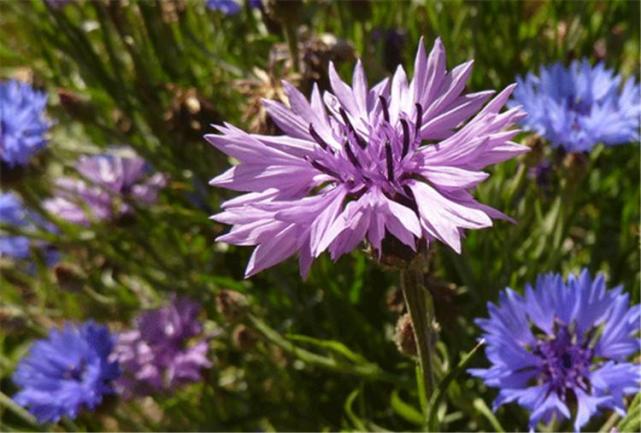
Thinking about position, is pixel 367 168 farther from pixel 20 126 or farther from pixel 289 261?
pixel 20 126

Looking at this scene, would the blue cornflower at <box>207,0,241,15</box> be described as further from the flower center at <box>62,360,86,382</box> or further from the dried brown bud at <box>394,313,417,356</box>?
the dried brown bud at <box>394,313,417,356</box>

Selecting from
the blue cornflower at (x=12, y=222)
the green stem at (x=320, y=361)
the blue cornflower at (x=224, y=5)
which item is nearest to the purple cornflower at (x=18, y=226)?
the blue cornflower at (x=12, y=222)

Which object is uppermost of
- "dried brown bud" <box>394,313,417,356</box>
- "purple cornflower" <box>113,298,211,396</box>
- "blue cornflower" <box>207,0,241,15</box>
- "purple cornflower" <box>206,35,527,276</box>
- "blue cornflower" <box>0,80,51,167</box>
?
"blue cornflower" <box>207,0,241,15</box>

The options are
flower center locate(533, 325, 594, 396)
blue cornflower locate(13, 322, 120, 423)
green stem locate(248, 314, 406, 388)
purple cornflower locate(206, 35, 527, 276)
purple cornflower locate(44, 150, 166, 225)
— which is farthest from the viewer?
purple cornflower locate(44, 150, 166, 225)

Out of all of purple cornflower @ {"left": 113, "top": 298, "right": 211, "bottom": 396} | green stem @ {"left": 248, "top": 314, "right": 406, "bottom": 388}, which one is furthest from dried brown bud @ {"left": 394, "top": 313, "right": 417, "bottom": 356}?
purple cornflower @ {"left": 113, "top": 298, "right": 211, "bottom": 396}

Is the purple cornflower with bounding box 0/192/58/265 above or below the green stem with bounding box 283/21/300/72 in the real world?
below

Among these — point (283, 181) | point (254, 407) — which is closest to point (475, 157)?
point (283, 181)
